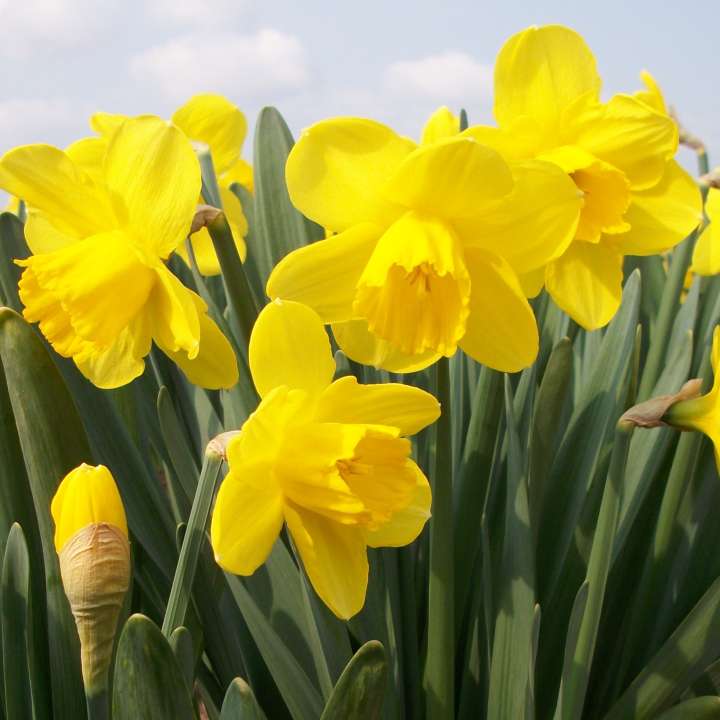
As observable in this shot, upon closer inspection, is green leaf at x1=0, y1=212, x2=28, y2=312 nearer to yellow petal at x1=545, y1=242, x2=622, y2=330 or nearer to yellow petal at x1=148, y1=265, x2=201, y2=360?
yellow petal at x1=148, y1=265, x2=201, y2=360

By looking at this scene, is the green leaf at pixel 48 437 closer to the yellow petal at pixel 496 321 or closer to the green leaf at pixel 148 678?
the green leaf at pixel 148 678

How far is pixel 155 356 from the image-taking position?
184cm

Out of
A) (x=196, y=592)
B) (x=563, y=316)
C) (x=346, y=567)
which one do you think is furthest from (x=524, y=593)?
(x=563, y=316)

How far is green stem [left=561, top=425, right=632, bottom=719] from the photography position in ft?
3.92

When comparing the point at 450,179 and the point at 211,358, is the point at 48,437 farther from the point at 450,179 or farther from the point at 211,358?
the point at 450,179

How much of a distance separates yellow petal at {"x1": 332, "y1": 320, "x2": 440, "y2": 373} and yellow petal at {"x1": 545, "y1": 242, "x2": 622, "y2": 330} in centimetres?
22

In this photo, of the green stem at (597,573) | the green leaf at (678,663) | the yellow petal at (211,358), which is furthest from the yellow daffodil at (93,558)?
the green leaf at (678,663)

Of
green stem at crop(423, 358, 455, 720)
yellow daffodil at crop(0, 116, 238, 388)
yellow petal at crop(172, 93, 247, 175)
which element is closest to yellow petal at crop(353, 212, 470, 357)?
green stem at crop(423, 358, 455, 720)

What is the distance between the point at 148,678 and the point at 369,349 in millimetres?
489

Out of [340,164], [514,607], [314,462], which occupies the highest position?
[340,164]

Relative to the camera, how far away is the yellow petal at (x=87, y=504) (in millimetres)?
878

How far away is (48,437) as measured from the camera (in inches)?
47.2

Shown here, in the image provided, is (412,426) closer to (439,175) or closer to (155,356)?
(439,175)

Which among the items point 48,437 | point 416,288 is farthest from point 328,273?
point 48,437
